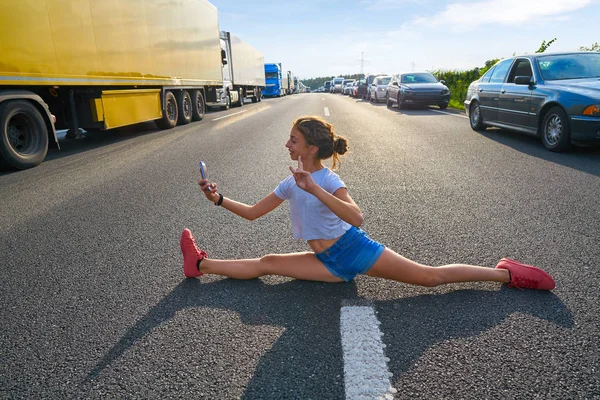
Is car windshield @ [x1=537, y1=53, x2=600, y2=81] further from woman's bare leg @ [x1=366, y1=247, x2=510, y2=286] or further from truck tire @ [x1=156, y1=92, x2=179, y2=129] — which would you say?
truck tire @ [x1=156, y1=92, x2=179, y2=129]

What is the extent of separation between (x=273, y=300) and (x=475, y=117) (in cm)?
969

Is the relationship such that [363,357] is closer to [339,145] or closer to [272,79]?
[339,145]

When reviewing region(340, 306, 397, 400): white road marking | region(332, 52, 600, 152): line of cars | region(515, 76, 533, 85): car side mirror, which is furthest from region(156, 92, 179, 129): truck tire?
region(340, 306, 397, 400): white road marking

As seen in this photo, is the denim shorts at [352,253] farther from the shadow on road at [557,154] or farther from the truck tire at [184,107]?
the truck tire at [184,107]

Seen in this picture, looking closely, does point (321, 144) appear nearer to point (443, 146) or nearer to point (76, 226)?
point (76, 226)

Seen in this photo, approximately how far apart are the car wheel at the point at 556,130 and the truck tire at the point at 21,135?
28.3ft

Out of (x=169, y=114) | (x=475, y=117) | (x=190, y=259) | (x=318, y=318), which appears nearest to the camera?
(x=318, y=318)

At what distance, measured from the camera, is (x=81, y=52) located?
845 centimetres

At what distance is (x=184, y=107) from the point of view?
573 inches

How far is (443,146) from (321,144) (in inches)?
261

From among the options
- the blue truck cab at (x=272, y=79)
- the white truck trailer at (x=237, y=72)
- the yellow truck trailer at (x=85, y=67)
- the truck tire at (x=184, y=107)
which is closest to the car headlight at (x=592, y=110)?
the yellow truck trailer at (x=85, y=67)

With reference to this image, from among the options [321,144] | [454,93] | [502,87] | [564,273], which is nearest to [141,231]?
[321,144]

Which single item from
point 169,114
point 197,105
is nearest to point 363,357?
point 169,114

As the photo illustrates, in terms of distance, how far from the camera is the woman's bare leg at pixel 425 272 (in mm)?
2639
